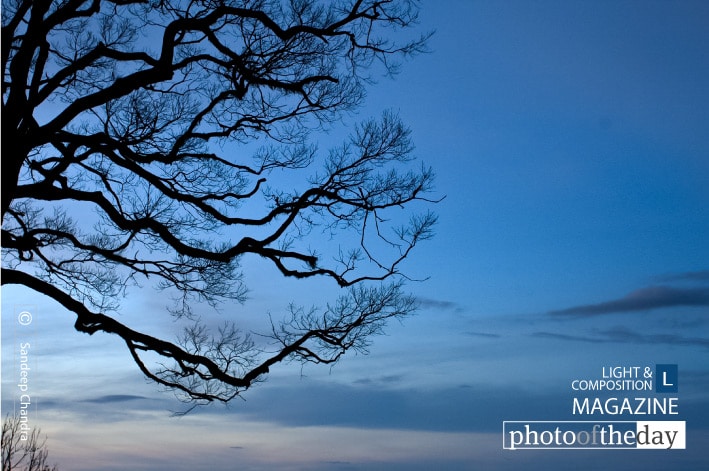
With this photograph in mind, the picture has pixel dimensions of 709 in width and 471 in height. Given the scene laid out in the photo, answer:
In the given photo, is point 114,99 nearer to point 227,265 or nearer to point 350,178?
point 227,265

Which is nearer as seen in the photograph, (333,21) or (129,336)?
(129,336)

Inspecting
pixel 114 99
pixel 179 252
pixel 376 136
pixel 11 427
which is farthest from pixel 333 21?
pixel 11 427

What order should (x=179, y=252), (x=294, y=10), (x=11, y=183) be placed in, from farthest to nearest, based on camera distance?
(x=294, y=10) → (x=179, y=252) → (x=11, y=183)

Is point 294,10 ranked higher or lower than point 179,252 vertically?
higher

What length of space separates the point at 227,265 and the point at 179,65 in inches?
95.8

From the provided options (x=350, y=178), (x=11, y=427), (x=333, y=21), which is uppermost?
(x=333, y=21)

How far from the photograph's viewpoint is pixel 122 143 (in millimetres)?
8266

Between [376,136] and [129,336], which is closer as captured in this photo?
[129,336]

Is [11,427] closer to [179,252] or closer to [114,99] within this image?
[179,252]

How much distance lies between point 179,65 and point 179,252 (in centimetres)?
224

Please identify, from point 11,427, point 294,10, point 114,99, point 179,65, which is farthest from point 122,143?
point 11,427

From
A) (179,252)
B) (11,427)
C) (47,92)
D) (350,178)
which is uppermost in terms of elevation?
(47,92)

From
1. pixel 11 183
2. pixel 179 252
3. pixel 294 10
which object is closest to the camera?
pixel 11 183

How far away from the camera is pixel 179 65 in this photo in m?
8.45
